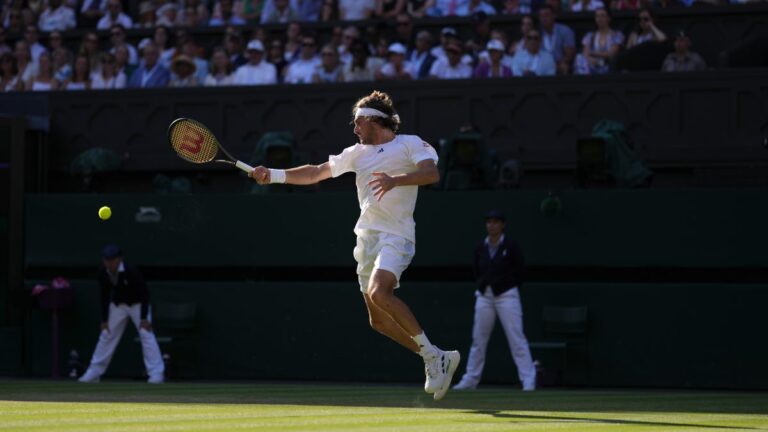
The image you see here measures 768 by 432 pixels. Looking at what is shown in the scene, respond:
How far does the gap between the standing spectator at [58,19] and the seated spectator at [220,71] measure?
3.24 m

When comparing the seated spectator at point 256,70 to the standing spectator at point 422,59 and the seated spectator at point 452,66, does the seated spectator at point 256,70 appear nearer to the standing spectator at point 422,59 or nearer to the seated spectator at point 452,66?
the standing spectator at point 422,59

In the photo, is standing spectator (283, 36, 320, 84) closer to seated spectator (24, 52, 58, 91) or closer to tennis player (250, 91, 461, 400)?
seated spectator (24, 52, 58, 91)

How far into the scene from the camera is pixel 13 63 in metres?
19.8

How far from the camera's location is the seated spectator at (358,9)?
62.0ft

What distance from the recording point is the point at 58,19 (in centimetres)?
2069

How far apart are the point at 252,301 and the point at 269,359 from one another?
0.76 m

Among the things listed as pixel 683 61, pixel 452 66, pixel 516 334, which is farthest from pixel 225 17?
pixel 516 334

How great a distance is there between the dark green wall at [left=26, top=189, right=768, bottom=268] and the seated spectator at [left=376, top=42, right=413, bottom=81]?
2.02 metres

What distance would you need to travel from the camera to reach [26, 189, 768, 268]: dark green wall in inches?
603

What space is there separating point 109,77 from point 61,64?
104cm

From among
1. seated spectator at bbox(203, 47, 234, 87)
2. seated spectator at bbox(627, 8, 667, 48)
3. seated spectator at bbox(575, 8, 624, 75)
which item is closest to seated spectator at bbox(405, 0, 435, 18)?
seated spectator at bbox(575, 8, 624, 75)

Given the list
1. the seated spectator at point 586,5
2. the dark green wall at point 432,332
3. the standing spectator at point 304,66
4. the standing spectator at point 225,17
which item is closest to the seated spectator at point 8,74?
the standing spectator at point 225,17

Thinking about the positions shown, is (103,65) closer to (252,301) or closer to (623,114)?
(252,301)

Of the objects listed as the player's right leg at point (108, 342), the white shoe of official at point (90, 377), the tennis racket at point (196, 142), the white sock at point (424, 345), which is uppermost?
the tennis racket at point (196, 142)
